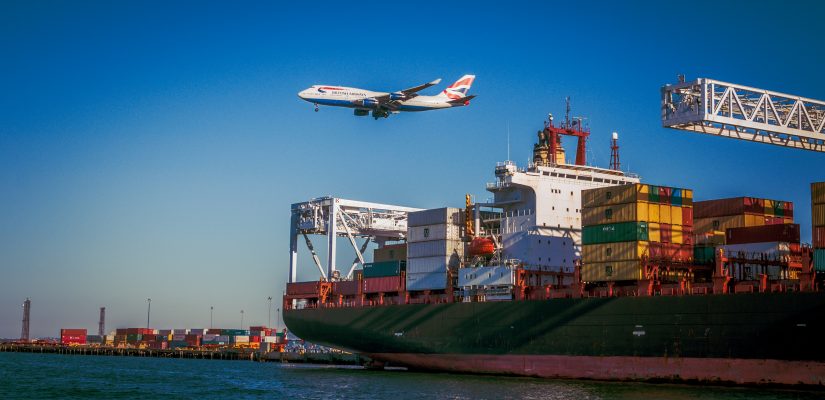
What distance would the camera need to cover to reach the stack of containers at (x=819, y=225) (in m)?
39.3

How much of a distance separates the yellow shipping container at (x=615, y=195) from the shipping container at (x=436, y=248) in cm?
1118

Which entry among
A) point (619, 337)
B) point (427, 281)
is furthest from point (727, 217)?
point (427, 281)

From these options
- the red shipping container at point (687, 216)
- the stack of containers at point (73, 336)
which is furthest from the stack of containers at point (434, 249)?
the stack of containers at point (73, 336)

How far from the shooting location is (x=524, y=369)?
4909 centimetres

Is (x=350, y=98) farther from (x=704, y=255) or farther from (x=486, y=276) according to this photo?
(x=704, y=255)

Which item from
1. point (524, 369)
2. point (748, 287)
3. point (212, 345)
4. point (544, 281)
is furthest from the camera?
point (212, 345)

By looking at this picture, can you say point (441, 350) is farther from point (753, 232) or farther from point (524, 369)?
point (753, 232)

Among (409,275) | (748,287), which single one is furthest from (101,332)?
(748,287)

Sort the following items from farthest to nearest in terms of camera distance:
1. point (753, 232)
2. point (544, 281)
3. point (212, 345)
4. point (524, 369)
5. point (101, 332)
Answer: point (101, 332) < point (212, 345) < point (544, 281) < point (524, 369) < point (753, 232)

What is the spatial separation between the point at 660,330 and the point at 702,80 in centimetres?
1250

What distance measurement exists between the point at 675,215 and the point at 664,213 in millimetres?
887

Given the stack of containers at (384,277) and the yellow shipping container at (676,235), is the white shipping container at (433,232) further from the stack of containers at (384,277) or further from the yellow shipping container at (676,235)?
the yellow shipping container at (676,235)

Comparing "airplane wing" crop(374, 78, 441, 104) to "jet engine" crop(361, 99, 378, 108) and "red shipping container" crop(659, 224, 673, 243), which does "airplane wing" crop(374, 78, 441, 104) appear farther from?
"red shipping container" crop(659, 224, 673, 243)

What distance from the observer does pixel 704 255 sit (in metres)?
46.5
